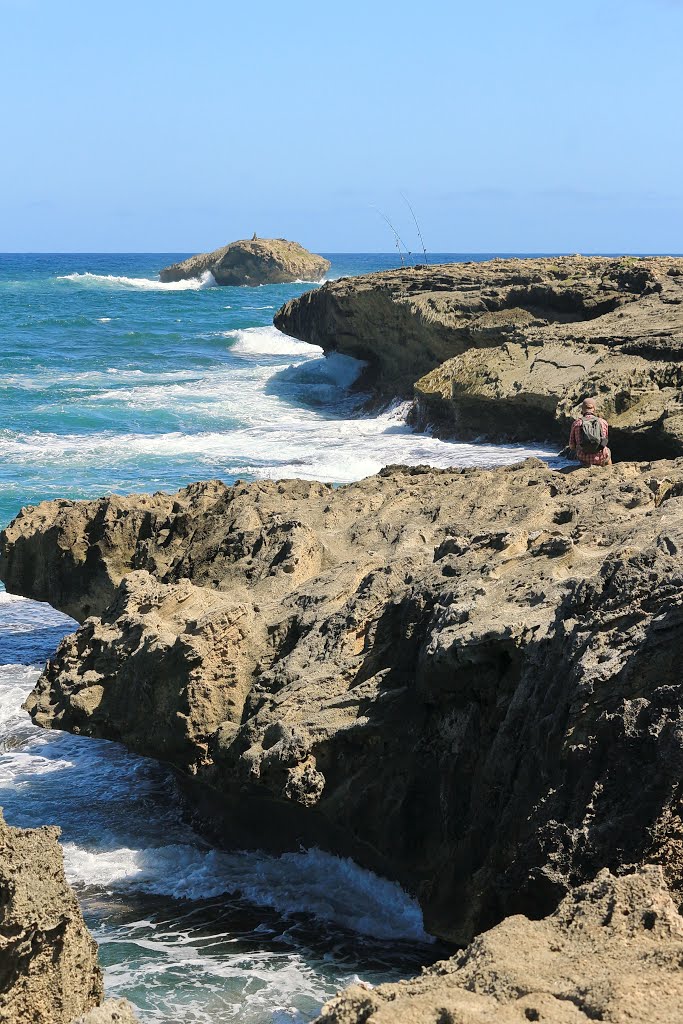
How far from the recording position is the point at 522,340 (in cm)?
1805

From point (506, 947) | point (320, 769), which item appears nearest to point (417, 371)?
point (320, 769)

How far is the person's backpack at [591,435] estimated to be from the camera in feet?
33.8

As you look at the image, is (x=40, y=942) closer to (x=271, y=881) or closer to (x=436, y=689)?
(x=271, y=881)

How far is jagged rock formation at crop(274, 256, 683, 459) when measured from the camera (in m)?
14.8

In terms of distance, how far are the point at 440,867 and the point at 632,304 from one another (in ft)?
48.2

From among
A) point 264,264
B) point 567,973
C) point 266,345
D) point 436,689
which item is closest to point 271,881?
point 436,689

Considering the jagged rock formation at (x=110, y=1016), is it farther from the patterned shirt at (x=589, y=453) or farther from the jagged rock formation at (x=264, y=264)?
the jagged rock formation at (x=264, y=264)

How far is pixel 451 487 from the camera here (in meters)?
7.84

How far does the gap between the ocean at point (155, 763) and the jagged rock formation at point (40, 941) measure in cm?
41

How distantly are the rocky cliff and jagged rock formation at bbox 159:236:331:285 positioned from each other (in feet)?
212

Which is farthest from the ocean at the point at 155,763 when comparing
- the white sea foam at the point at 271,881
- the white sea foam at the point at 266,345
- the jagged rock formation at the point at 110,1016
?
the jagged rock formation at the point at 110,1016

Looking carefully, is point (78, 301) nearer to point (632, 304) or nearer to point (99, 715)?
point (632, 304)

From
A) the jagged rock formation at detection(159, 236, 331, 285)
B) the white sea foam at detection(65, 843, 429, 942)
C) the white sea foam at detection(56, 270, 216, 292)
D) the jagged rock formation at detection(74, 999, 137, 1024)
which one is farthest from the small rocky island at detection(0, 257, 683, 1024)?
the white sea foam at detection(56, 270, 216, 292)

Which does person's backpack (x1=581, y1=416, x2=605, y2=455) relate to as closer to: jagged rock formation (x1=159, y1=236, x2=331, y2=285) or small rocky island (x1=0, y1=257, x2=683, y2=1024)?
small rocky island (x1=0, y1=257, x2=683, y2=1024)
